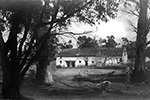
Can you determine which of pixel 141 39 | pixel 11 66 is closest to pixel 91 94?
pixel 11 66

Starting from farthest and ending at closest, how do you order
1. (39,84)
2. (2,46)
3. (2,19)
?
(39,84)
(2,19)
(2,46)

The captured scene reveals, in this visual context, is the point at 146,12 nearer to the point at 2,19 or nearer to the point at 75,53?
the point at 2,19

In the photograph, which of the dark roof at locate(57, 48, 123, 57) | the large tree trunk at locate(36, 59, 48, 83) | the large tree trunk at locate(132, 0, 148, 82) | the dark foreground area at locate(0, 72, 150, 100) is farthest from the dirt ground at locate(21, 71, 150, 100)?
the dark roof at locate(57, 48, 123, 57)

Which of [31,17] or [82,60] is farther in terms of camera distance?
[82,60]

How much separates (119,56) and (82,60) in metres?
12.3

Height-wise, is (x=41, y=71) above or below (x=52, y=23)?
below

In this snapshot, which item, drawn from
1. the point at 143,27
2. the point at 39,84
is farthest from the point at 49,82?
the point at 143,27

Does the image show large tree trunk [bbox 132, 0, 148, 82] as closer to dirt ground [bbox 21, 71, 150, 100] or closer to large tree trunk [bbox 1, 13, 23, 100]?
dirt ground [bbox 21, 71, 150, 100]

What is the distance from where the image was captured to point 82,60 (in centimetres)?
7856

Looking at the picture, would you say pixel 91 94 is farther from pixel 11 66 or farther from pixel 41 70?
pixel 41 70

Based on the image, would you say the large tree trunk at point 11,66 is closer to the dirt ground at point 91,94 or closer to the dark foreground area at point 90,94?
the dark foreground area at point 90,94

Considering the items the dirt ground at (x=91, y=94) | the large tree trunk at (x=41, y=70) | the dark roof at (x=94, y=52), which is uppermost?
the dark roof at (x=94, y=52)

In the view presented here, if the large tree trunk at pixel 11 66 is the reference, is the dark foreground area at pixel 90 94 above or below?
below

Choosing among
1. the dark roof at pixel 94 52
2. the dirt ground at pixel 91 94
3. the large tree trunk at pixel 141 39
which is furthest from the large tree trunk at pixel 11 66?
the dark roof at pixel 94 52
